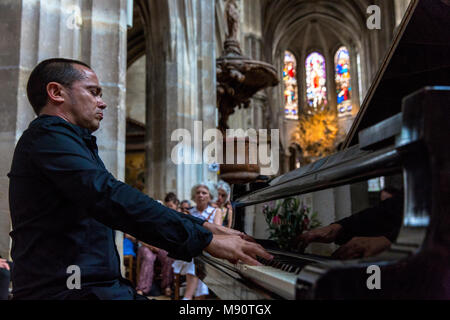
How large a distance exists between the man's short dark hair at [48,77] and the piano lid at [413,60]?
4.24 feet

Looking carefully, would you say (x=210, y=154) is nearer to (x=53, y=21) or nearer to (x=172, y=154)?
(x=172, y=154)

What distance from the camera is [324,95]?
3139cm

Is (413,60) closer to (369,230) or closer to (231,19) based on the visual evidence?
(369,230)

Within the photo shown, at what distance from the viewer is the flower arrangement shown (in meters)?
1.61

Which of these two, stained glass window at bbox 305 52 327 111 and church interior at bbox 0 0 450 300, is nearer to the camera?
church interior at bbox 0 0 450 300

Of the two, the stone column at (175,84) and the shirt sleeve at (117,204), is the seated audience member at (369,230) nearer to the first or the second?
the shirt sleeve at (117,204)

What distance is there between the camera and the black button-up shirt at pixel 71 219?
127cm

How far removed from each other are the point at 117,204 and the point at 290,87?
31.1m

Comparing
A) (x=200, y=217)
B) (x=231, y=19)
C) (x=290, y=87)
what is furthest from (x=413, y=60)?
(x=290, y=87)

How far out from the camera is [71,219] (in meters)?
1.39

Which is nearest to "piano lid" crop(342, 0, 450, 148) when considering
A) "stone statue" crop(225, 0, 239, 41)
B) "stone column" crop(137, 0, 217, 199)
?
"stone column" crop(137, 0, 217, 199)

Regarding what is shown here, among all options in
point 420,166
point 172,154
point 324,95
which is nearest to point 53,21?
point 420,166

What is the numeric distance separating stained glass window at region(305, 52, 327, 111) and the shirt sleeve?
3079cm

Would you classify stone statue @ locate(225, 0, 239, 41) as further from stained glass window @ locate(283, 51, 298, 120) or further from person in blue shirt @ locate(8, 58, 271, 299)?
stained glass window @ locate(283, 51, 298, 120)
